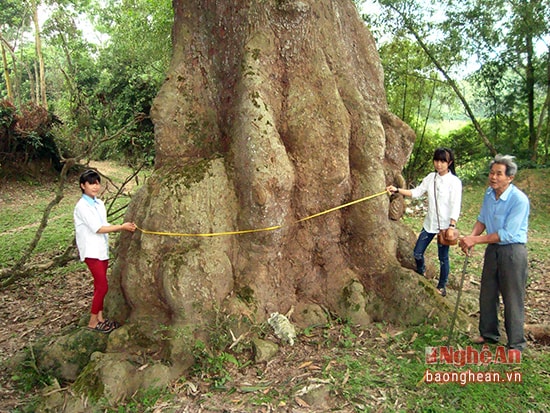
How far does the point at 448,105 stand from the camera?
47.0 ft

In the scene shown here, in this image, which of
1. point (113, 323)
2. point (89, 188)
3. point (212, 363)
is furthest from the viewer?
point (113, 323)

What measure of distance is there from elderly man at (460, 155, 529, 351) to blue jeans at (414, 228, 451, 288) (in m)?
0.69

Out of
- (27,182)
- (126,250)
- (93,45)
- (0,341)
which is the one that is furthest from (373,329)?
(93,45)

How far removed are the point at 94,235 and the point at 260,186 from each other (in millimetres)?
1687

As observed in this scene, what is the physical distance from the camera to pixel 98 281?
429cm

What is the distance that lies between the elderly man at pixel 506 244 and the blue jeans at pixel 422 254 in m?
→ 0.69

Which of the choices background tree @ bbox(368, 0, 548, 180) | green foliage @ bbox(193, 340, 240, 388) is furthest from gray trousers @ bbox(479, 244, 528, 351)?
background tree @ bbox(368, 0, 548, 180)

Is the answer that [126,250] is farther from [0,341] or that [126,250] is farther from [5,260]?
[5,260]

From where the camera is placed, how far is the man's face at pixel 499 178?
12.1 ft

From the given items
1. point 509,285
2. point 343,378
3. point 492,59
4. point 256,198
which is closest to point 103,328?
point 256,198
